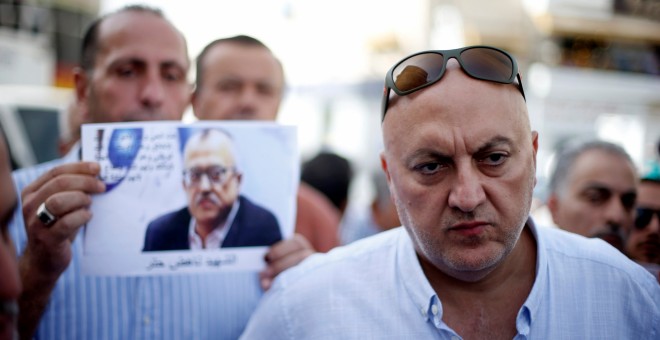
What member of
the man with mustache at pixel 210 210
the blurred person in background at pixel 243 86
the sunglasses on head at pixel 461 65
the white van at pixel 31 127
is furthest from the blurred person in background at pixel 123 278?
Answer: the white van at pixel 31 127

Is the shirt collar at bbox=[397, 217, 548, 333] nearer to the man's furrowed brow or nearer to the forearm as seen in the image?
the man's furrowed brow

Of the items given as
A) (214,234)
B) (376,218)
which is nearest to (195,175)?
(214,234)

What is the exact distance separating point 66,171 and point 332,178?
3276 millimetres

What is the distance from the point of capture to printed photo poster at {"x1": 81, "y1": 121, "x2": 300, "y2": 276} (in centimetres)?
186

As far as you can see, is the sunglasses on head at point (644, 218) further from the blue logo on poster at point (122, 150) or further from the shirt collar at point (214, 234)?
the blue logo on poster at point (122, 150)

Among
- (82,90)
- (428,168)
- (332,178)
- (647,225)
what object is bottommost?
(332,178)

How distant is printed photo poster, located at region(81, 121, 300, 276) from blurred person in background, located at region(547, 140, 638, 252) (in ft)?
4.66

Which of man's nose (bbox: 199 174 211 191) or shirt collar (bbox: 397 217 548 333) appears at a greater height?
man's nose (bbox: 199 174 211 191)

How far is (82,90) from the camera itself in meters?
2.29

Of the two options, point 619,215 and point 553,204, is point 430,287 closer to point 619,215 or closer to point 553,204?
point 619,215

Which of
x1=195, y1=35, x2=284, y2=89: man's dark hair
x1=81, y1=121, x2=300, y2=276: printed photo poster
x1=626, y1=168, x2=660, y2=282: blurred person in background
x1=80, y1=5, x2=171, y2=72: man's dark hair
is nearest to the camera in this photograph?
x1=81, y1=121, x2=300, y2=276: printed photo poster

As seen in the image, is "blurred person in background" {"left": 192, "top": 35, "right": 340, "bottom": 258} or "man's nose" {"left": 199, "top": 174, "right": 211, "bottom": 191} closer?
"man's nose" {"left": 199, "top": 174, "right": 211, "bottom": 191}

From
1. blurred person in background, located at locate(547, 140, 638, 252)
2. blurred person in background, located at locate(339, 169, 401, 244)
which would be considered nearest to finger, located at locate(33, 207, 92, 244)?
blurred person in background, located at locate(547, 140, 638, 252)

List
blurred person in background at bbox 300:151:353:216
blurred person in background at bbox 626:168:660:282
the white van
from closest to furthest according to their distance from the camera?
1. blurred person in background at bbox 626:168:660:282
2. blurred person in background at bbox 300:151:353:216
3. the white van
